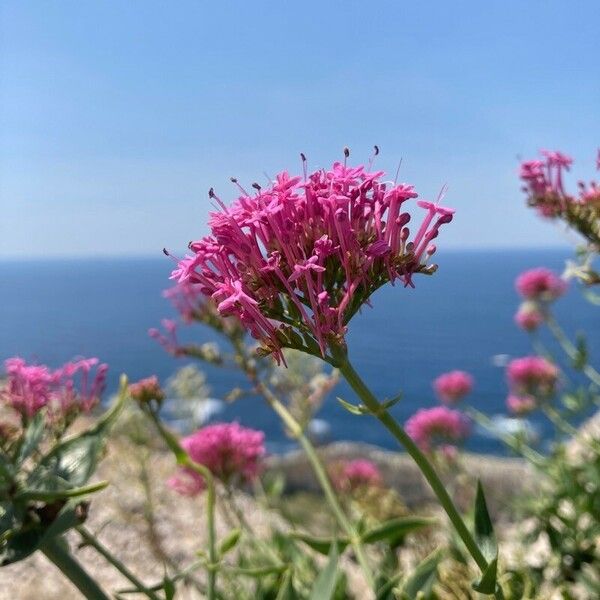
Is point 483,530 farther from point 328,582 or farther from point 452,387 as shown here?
point 452,387

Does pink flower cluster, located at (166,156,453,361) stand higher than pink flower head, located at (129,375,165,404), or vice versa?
pink flower cluster, located at (166,156,453,361)

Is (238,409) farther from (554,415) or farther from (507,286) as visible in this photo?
(507,286)

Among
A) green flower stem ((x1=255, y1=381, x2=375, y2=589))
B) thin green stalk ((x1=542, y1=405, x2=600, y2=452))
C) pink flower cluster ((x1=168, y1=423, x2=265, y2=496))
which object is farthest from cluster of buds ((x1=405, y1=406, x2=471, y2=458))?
green flower stem ((x1=255, y1=381, x2=375, y2=589))

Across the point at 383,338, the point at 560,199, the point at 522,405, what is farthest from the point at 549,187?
the point at 383,338

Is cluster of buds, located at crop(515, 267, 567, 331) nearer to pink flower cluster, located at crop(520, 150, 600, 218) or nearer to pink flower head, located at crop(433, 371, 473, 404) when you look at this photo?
pink flower head, located at crop(433, 371, 473, 404)

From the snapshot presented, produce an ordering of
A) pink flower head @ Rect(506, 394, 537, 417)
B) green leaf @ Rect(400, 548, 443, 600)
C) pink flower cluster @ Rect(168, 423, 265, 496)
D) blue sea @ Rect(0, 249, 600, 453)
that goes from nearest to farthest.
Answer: green leaf @ Rect(400, 548, 443, 600) < pink flower cluster @ Rect(168, 423, 265, 496) < pink flower head @ Rect(506, 394, 537, 417) < blue sea @ Rect(0, 249, 600, 453)

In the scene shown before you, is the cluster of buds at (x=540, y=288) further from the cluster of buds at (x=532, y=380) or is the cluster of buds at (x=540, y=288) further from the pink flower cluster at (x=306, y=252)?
the pink flower cluster at (x=306, y=252)

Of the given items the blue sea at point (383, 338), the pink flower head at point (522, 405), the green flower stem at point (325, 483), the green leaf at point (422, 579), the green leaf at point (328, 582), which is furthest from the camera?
the blue sea at point (383, 338)

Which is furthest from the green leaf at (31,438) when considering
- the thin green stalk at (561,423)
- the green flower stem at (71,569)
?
Result: the thin green stalk at (561,423)
